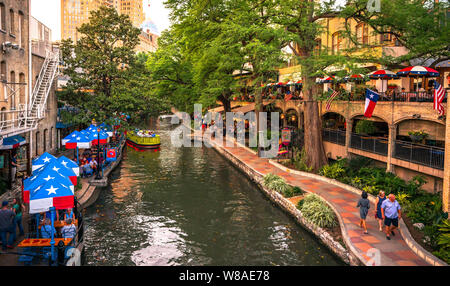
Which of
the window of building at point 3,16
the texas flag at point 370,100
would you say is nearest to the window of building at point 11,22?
the window of building at point 3,16

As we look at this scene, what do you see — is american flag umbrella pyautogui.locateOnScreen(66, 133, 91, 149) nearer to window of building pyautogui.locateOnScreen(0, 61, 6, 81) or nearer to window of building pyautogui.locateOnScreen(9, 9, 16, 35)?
window of building pyautogui.locateOnScreen(0, 61, 6, 81)

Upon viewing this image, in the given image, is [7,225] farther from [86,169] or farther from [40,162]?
[86,169]

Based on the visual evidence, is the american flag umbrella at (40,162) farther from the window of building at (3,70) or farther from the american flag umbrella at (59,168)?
the window of building at (3,70)

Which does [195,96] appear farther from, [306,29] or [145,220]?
[145,220]

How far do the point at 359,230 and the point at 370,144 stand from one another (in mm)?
9655

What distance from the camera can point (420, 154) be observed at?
699 inches

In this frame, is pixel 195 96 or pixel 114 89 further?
pixel 195 96

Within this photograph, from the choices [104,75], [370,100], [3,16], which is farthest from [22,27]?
[370,100]

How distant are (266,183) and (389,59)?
974 centimetres

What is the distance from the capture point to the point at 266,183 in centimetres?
2203

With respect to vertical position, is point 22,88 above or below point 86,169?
above

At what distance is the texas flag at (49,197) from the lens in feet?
36.8

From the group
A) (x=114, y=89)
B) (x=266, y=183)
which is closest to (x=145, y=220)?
(x=266, y=183)

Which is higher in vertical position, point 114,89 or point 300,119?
point 114,89
